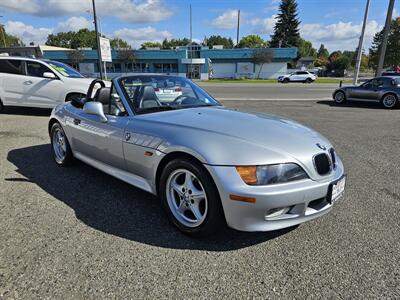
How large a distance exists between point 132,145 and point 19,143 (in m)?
4.40

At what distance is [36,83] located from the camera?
911cm

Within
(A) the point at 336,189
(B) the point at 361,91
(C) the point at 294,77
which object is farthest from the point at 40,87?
(C) the point at 294,77

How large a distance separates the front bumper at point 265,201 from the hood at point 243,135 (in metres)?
0.17

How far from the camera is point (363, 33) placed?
22.9 m

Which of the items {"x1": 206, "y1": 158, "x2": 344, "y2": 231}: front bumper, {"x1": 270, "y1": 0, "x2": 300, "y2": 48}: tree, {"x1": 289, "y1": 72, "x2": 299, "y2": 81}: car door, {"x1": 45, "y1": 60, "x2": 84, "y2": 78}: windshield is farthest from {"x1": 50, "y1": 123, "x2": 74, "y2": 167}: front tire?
{"x1": 270, "y1": 0, "x2": 300, "y2": 48}: tree

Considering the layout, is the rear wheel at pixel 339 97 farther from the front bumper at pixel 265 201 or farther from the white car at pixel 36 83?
the front bumper at pixel 265 201

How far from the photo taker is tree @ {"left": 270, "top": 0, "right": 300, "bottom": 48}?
70.0m

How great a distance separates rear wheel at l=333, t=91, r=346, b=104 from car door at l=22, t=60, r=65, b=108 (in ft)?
40.5

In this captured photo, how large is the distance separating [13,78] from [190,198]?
908 cm

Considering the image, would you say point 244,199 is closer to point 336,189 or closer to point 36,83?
point 336,189

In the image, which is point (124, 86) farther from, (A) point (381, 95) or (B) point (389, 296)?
(A) point (381, 95)

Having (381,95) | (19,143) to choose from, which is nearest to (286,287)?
(19,143)

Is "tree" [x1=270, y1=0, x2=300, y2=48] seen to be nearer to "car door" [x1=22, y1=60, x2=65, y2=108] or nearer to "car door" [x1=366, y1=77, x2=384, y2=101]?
"car door" [x1=366, y1=77, x2=384, y2=101]

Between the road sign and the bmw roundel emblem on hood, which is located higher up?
the road sign
